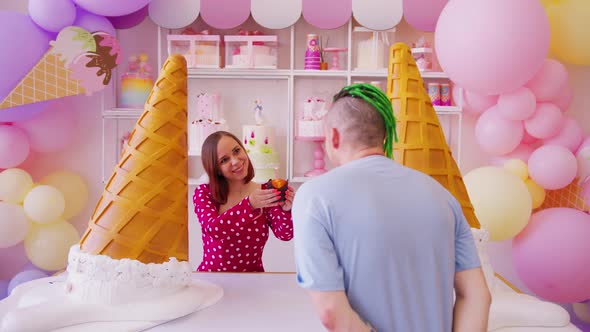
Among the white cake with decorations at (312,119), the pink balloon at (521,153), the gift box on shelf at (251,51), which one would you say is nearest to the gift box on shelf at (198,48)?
the gift box on shelf at (251,51)

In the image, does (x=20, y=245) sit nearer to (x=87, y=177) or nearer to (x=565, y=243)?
(x=87, y=177)

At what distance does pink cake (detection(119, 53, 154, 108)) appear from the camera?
11.3ft

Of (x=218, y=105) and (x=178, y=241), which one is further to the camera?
(x=218, y=105)

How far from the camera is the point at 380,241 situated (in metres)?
1.01

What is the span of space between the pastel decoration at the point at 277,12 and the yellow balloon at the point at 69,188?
1.43 meters

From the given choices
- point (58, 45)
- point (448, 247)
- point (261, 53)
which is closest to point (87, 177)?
point (58, 45)

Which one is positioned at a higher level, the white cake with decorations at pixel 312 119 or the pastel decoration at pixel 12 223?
the white cake with decorations at pixel 312 119

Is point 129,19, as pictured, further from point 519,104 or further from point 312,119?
point 519,104

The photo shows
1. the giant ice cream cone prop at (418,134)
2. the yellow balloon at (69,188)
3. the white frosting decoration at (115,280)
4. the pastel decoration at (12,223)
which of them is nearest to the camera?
the white frosting decoration at (115,280)

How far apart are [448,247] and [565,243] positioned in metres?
2.16

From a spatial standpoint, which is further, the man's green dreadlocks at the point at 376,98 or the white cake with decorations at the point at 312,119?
the white cake with decorations at the point at 312,119

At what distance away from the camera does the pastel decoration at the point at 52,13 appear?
2.96 m

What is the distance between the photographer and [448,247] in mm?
1067

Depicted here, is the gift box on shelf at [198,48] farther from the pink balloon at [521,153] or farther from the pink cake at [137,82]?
the pink balloon at [521,153]
